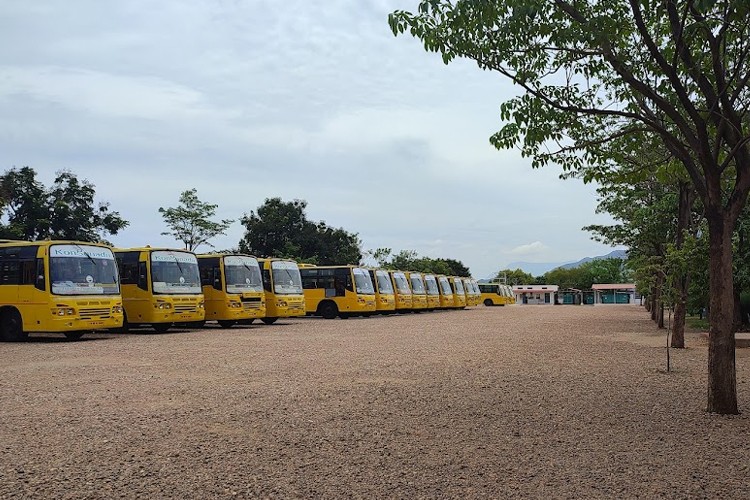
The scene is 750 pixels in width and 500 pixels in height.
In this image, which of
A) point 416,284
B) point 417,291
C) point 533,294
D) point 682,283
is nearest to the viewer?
point 682,283

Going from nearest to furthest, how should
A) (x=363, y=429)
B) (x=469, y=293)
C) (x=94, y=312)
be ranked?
(x=363, y=429)
(x=94, y=312)
(x=469, y=293)

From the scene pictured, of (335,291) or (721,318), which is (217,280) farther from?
(721,318)

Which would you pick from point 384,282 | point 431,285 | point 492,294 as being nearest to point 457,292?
point 431,285

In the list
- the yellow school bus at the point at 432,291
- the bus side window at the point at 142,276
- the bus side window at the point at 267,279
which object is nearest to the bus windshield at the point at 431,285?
the yellow school bus at the point at 432,291

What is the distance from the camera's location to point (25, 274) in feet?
65.2

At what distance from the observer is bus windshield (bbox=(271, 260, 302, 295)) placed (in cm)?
3059

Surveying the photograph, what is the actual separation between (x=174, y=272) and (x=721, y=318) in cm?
1848

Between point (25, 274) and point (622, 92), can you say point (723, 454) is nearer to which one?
point (622, 92)

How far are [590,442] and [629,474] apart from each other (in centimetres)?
119

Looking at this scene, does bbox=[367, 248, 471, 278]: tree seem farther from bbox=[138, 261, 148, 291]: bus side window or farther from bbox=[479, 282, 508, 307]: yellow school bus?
bbox=[138, 261, 148, 291]: bus side window

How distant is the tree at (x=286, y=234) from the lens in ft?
225

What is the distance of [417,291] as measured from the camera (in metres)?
47.8

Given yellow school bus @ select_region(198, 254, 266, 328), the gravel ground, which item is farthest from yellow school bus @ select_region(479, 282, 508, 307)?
the gravel ground

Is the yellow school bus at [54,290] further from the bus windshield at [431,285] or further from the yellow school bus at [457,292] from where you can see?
the yellow school bus at [457,292]
